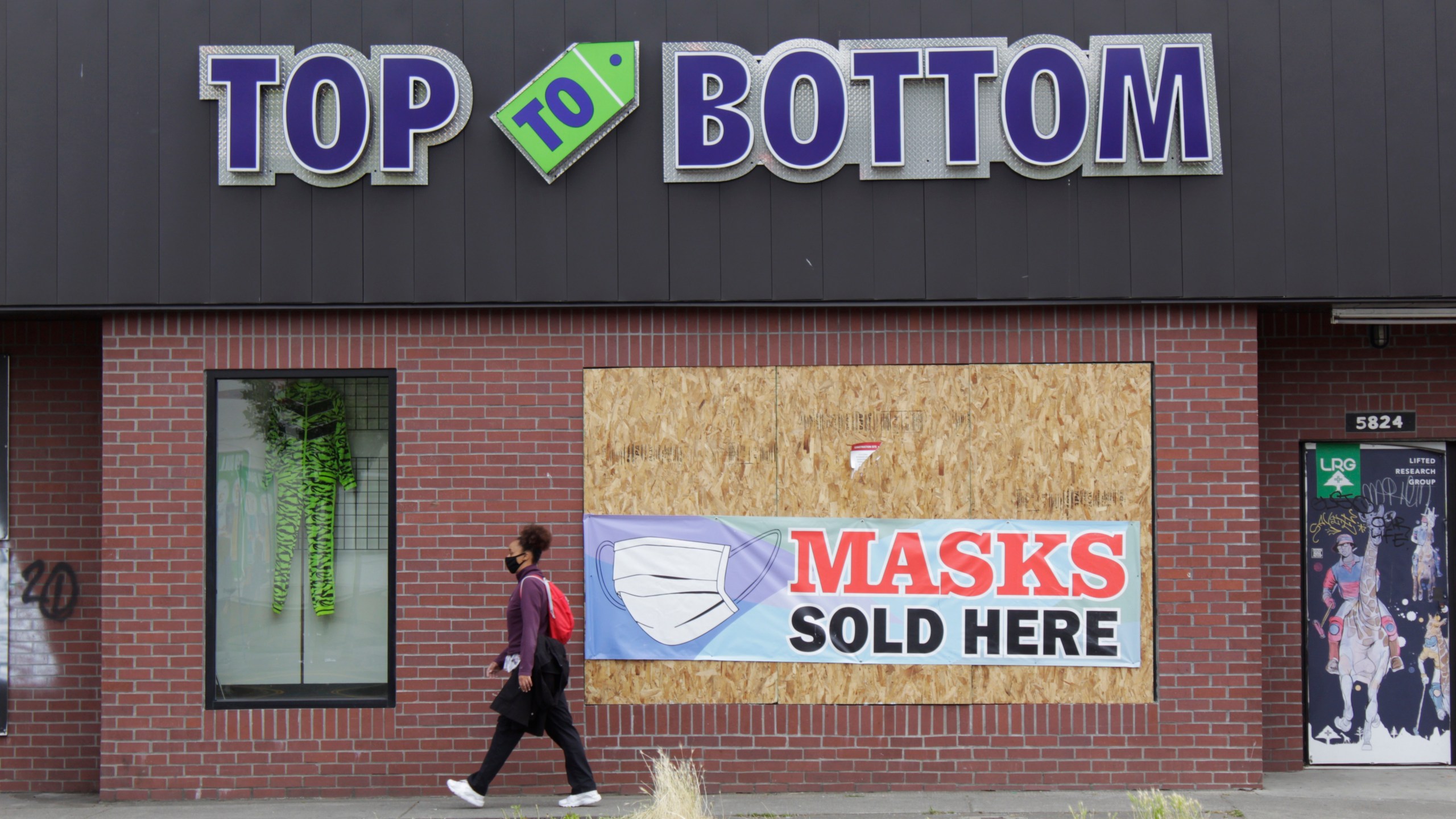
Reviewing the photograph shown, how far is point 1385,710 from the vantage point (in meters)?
8.50

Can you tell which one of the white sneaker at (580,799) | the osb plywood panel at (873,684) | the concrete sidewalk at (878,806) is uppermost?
the osb plywood panel at (873,684)

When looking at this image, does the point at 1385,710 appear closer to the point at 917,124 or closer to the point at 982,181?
the point at 982,181

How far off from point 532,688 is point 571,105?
12.9ft

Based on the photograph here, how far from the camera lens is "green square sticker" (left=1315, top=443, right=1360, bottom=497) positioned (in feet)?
28.3

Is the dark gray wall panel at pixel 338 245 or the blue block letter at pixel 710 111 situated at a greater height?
the blue block letter at pixel 710 111

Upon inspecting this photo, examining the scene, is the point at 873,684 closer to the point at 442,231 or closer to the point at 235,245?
the point at 442,231

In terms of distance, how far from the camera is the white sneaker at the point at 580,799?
7371mm

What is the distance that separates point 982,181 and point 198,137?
5449 millimetres

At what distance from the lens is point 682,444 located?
7.95 m

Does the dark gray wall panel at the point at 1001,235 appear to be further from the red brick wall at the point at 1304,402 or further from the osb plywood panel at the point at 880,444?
the red brick wall at the point at 1304,402

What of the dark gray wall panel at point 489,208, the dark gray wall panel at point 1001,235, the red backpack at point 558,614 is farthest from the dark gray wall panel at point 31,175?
the dark gray wall panel at point 1001,235

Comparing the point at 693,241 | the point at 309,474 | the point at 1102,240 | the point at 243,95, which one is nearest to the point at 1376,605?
the point at 1102,240

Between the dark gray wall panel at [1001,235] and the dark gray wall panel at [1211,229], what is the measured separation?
1.10 m

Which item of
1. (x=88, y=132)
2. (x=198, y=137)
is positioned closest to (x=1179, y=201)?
(x=198, y=137)
